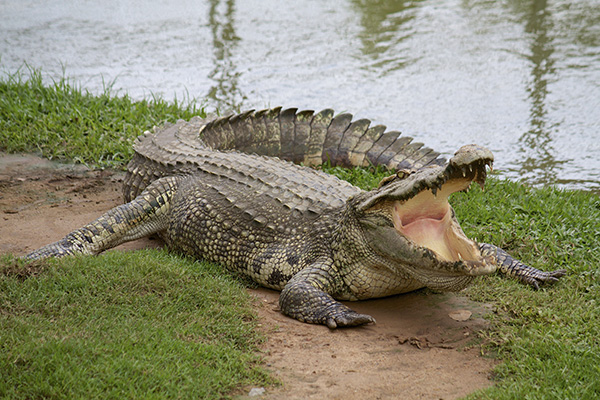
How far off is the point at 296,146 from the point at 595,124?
377 centimetres

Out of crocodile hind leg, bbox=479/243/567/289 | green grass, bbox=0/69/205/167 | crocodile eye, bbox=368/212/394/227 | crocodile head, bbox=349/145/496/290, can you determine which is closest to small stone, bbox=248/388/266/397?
crocodile head, bbox=349/145/496/290

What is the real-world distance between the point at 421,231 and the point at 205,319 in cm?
143

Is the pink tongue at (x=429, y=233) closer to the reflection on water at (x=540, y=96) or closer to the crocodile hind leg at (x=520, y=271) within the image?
the crocodile hind leg at (x=520, y=271)

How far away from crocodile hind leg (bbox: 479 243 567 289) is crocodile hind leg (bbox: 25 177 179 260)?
2.46m

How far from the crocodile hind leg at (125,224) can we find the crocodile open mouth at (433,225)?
199 cm

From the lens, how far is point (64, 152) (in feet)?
21.6

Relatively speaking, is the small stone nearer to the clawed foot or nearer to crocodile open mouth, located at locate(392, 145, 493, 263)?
crocodile open mouth, located at locate(392, 145, 493, 263)

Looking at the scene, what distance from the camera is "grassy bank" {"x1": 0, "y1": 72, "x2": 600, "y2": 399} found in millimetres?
2947

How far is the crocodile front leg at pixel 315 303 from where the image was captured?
3740 mm

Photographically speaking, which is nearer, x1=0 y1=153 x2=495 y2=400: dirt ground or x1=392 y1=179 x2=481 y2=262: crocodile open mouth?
x1=0 y1=153 x2=495 y2=400: dirt ground

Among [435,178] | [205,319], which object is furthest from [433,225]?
[205,319]

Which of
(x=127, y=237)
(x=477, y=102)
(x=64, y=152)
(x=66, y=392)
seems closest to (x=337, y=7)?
(x=477, y=102)

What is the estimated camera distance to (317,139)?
6285 millimetres

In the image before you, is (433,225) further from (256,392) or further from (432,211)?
(256,392)
